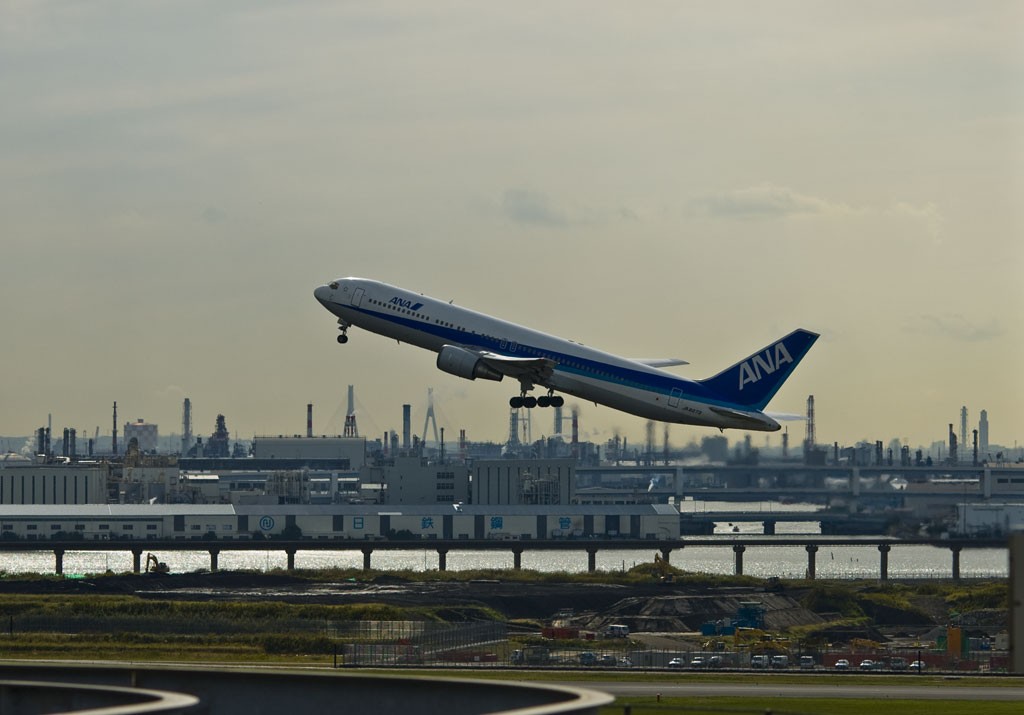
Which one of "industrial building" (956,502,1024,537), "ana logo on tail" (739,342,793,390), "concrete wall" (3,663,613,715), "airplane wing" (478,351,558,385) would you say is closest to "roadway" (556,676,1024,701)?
"ana logo on tail" (739,342,793,390)

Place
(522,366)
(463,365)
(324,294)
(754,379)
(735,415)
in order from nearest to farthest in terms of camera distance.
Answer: (735,415) → (754,379) → (522,366) → (463,365) → (324,294)

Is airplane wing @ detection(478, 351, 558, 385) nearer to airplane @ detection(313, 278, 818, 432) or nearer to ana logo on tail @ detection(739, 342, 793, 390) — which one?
airplane @ detection(313, 278, 818, 432)

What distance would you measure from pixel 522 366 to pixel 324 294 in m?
13.1

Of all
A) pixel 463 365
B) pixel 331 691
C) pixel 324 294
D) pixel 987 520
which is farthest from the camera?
pixel 987 520

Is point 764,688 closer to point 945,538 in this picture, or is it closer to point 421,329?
point 421,329

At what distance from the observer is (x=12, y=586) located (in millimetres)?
136625

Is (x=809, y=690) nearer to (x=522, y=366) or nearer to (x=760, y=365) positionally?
(x=760, y=365)

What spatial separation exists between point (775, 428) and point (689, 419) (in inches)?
173

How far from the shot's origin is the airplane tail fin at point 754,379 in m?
88.1

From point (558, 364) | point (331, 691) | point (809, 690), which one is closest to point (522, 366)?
point (558, 364)

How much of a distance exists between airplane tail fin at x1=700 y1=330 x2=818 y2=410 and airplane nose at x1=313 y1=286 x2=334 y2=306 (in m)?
21.6

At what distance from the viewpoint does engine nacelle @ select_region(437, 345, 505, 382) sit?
9031cm

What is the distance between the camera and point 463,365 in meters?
90.3

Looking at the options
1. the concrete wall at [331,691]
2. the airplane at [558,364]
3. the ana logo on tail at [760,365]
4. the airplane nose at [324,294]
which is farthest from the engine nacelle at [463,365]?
the concrete wall at [331,691]
